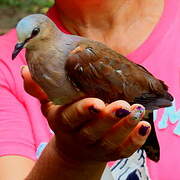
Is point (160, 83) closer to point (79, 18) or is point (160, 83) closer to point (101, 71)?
point (101, 71)

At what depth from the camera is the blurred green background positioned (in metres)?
6.97

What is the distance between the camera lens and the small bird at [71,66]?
6.63 feet

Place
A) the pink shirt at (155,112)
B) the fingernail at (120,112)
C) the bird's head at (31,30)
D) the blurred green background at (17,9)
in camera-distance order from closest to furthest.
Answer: the fingernail at (120,112)
the bird's head at (31,30)
the pink shirt at (155,112)
the blurred green background at (17,9)

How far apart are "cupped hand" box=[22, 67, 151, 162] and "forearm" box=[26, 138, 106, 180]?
0.05 meters

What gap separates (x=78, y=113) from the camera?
1.87 m

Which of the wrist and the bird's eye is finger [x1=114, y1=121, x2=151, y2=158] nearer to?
the wrist

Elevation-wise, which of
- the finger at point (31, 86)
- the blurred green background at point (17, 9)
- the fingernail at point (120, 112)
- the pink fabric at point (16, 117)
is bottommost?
the blurred green background at point (17, 9)

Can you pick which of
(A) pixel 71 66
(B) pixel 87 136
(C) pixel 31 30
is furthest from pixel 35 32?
(B) pixel 87 136

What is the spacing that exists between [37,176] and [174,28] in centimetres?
98

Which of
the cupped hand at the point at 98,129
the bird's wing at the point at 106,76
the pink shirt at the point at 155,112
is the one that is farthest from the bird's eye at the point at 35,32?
the pink shirt at the point at 155,112

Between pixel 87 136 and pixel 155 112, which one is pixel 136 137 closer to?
pixel 87 136

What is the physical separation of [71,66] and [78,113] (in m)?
0.21

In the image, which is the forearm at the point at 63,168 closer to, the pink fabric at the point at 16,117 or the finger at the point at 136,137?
the finger at the point at 136,137

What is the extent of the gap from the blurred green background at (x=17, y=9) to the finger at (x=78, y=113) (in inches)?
199
